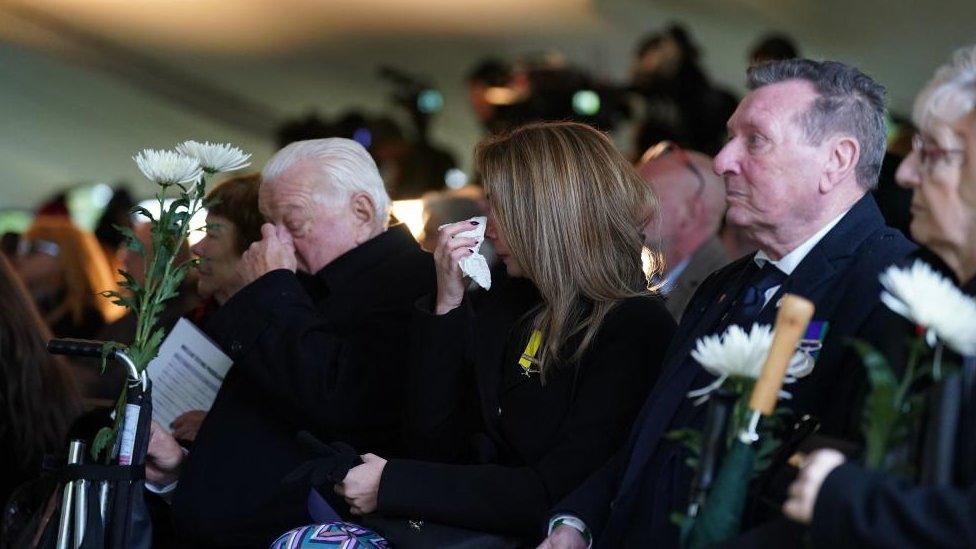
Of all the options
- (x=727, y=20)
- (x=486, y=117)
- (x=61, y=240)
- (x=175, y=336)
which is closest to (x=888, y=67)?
(x=727, y=20)

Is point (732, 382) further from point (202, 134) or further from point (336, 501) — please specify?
point (202, 134)

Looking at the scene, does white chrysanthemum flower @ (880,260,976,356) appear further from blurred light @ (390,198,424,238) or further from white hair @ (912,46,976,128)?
blurred light @ (390,198,424,238)

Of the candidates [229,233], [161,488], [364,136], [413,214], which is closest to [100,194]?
[364,136]

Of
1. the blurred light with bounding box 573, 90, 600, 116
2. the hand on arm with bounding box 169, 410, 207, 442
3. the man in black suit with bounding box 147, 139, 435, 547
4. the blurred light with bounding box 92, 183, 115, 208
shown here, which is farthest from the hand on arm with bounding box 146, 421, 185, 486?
the blurred light with bounding box 92, 183, 115, 208

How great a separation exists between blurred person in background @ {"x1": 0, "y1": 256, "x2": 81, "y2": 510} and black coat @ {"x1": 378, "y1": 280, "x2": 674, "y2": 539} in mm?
1306

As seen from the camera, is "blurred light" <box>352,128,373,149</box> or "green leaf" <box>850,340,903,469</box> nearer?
"green leaf" <box>850,340,903,469</box>

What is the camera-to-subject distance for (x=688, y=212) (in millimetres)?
4852

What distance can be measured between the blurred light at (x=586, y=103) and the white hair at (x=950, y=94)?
17.7 ft

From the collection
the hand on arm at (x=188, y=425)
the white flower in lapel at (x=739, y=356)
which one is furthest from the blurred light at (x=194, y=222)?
the white flower in lapel at (x=739, y=356)

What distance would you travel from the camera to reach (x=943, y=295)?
6.14ft

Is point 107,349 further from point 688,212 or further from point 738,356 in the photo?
point 688,212

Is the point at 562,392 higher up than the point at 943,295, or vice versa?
the point at 943,295

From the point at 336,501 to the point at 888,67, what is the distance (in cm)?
811

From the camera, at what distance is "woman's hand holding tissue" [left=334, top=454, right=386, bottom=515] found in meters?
2.94
